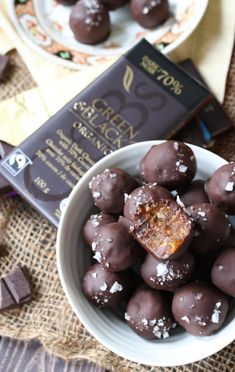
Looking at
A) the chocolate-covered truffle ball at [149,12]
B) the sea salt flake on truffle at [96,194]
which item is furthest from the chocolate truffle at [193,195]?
the chocolate-covered truffle ball at [149,12]

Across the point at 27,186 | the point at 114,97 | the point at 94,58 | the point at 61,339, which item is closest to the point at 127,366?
the point at 61,339

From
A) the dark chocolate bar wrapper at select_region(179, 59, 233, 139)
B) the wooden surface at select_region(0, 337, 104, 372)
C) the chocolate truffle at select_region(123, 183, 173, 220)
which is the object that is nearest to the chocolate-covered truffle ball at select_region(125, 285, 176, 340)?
the chocolate truffle at select_region(123, 183, 173, 220)

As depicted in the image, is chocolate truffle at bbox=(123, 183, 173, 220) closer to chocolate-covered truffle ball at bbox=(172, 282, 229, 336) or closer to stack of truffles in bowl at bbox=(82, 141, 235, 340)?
stack of truffles in bowl at bbox=(82, 141, 235, 340)

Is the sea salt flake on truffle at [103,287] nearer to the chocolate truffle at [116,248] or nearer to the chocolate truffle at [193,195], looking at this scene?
the chocolate truffle at [116,248]

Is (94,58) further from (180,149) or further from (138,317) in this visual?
(138,317)

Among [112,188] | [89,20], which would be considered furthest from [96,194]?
[89,20]

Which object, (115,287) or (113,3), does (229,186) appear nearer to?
(115,287)
